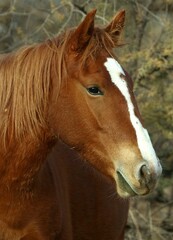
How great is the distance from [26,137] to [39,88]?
262mm

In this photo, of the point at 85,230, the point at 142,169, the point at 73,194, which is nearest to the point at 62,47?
the point at 142,169

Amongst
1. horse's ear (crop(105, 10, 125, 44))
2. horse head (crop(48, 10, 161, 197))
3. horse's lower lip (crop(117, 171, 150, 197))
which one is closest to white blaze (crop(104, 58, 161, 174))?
horse head (crop(48, 10, 161, 197))


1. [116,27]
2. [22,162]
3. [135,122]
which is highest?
[116,27]

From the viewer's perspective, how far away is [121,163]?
10.4ft

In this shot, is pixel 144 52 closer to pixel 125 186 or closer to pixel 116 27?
pixel 116 27

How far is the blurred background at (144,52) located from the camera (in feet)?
25.7

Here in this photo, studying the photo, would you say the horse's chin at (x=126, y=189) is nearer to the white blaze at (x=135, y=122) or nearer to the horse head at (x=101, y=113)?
the horse head at (x=101, y=113)

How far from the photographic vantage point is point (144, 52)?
7773 millimetres

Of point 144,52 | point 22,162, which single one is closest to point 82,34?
point 22,162

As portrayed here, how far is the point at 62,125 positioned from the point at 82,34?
462mm

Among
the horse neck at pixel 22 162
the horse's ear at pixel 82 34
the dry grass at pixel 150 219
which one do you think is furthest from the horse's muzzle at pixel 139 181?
the dry grass at pixel 150 219

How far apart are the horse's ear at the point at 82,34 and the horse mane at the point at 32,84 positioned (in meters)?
0.03

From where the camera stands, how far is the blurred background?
7.83m

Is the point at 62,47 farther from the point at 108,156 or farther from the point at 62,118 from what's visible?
the point at 108,156
